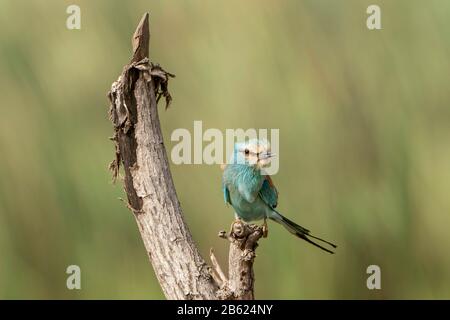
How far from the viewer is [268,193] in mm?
2689

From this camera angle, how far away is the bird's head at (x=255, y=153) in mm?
2445

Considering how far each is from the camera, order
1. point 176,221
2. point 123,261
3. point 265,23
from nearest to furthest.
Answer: point 176,221
point 123,261
point 265,23

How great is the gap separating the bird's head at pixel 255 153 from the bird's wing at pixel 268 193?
0.51 feet

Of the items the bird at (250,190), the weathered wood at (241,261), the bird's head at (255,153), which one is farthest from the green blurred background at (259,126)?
the weathered wood at (241,261)

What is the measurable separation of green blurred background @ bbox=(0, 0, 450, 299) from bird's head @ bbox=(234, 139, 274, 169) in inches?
40.6

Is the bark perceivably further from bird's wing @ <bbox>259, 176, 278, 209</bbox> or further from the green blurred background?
the green blurred background

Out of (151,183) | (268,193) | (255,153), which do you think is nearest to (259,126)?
(268,193)

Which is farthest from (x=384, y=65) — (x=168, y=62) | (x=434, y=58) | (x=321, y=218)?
(x=168, y=62)

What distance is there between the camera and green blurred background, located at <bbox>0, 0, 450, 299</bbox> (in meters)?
3.57

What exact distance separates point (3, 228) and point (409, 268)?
7.14ft

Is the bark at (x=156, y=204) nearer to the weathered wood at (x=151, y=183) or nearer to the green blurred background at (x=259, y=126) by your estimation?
the weathered wood at (x=151, y=183)

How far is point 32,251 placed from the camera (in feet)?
12.1

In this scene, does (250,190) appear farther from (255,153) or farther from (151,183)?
(151,183)

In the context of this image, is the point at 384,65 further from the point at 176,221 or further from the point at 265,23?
the point at 176,221
